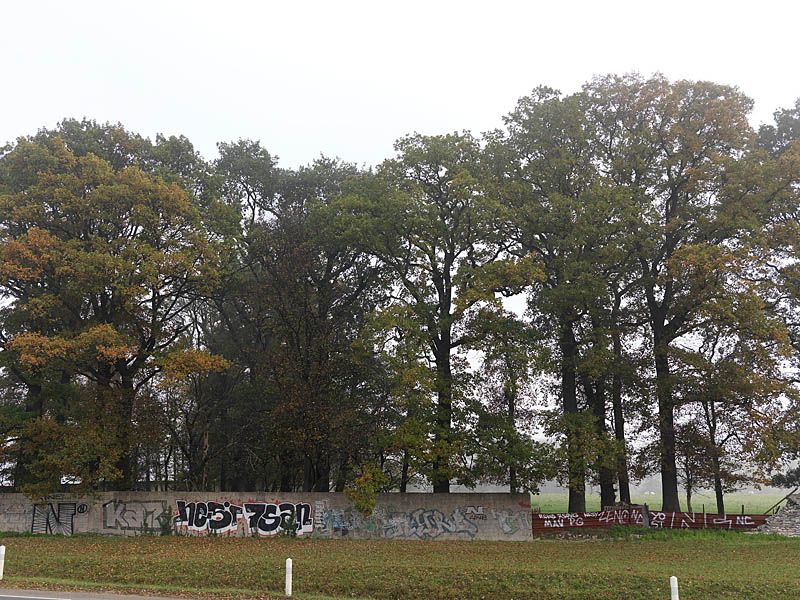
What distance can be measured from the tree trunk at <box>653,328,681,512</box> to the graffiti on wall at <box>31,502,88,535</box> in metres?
24.8

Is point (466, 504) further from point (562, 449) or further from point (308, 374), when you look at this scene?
point (308, 374)

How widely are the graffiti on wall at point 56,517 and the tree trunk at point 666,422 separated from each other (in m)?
24.8

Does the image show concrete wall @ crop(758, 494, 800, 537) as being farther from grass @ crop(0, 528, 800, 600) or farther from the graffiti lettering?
the graffiti lettering

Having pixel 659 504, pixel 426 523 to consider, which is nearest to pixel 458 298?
pixel 426 523

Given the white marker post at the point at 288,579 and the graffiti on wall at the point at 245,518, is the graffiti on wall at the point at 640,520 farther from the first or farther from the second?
the white marker post at the point at 288,579

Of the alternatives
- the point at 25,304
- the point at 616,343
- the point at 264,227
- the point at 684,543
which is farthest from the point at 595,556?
the point at 25,304

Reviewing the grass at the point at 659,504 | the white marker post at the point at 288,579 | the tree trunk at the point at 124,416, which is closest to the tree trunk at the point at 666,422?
the grass at the point at 659,504

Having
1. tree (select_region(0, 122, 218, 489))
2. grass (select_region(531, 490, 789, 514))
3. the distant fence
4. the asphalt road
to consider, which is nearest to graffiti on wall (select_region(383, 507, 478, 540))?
the distant fence

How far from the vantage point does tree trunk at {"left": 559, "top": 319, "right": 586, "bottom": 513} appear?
28.9 metres

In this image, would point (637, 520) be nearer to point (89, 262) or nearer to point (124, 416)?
point (124, 416)

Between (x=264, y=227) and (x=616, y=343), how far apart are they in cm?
1781

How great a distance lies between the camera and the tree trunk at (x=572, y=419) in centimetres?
2892

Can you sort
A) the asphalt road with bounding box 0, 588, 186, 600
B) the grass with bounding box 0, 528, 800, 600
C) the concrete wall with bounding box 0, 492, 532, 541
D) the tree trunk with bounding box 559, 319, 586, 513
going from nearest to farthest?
the asphalt road with bounding box 0, 588, 186, 600 → the grass with bounding box 0, 528, 800, 600 → the tree trunk with bounding box 559, 319, 586, 513 → the concrete wall with bounding box 0, 492, 532, 541

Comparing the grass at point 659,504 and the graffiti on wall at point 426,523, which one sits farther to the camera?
the grass at point 659,504
